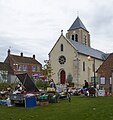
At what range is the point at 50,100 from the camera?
62.0 feet

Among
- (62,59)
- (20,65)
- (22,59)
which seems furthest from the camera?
(22,59)

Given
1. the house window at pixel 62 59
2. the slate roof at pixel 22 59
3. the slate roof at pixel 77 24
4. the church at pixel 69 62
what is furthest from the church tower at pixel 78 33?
the slate roof at pixel 22 59

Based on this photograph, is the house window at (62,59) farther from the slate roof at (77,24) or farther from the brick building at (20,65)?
the slate roof at (77,24)

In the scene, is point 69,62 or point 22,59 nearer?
point 69,62

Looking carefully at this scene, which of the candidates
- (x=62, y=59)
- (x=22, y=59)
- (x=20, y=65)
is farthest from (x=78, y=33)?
(x=20, y=65)

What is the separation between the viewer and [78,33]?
222ft

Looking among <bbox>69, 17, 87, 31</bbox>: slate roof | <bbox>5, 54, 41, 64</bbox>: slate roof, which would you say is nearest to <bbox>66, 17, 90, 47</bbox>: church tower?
<bbox>69, 17, 87, 31</bbox>: slate roof

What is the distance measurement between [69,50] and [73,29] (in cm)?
1702

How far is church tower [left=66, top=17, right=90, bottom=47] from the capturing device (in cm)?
6750

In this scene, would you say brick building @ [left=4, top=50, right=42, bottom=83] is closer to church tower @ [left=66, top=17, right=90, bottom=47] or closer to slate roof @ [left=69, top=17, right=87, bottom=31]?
church tower @ [left=66, top=17, right=90, bottom=47]

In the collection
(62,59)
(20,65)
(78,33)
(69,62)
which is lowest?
(69,62)

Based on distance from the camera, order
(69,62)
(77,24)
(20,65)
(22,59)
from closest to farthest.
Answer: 1. (69,62)
2. (77,24)
3. (20,65)
4. (22,59)

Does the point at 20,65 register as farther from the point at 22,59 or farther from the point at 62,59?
the point at 62,59

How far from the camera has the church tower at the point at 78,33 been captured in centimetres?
6750
